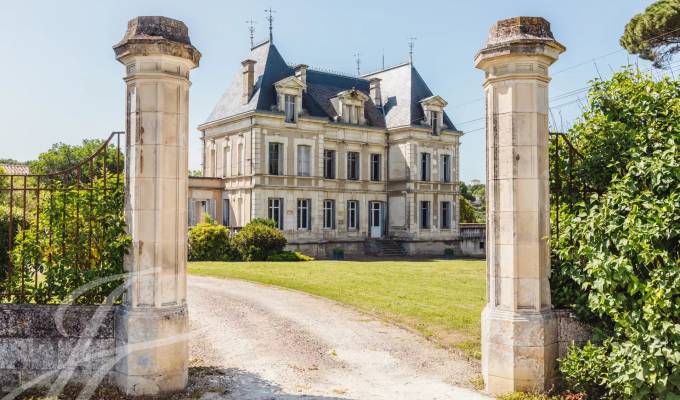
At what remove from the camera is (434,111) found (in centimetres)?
3569

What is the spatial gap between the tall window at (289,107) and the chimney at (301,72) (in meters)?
1.81

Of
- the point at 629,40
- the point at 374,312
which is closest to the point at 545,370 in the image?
the point at 374,312

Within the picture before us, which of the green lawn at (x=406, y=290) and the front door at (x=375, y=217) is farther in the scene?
the front door at (x=375, y=217)

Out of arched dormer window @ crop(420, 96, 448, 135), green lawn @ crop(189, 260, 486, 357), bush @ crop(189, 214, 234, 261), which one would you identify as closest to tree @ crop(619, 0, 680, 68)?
green lawn @ crop(189, 260, 486, 357)

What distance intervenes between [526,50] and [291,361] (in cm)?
524

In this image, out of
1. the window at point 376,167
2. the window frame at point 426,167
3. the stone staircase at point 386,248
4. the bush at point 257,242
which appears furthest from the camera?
the window frame at point 426,167

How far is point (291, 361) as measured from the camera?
812cm

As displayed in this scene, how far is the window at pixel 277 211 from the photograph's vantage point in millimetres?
30489

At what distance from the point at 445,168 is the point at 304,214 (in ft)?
35.1

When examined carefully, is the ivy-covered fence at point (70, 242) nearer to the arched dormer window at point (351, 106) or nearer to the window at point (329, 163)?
the window at point (329, 163)

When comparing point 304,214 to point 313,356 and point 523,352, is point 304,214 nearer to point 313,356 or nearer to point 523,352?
point 313,356

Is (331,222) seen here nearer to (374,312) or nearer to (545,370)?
(374,312)

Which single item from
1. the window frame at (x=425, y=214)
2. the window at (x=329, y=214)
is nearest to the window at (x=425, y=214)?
the window frame at (x=425, y=214)

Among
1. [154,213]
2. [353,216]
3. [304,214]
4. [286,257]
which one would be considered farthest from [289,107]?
[154,213]
